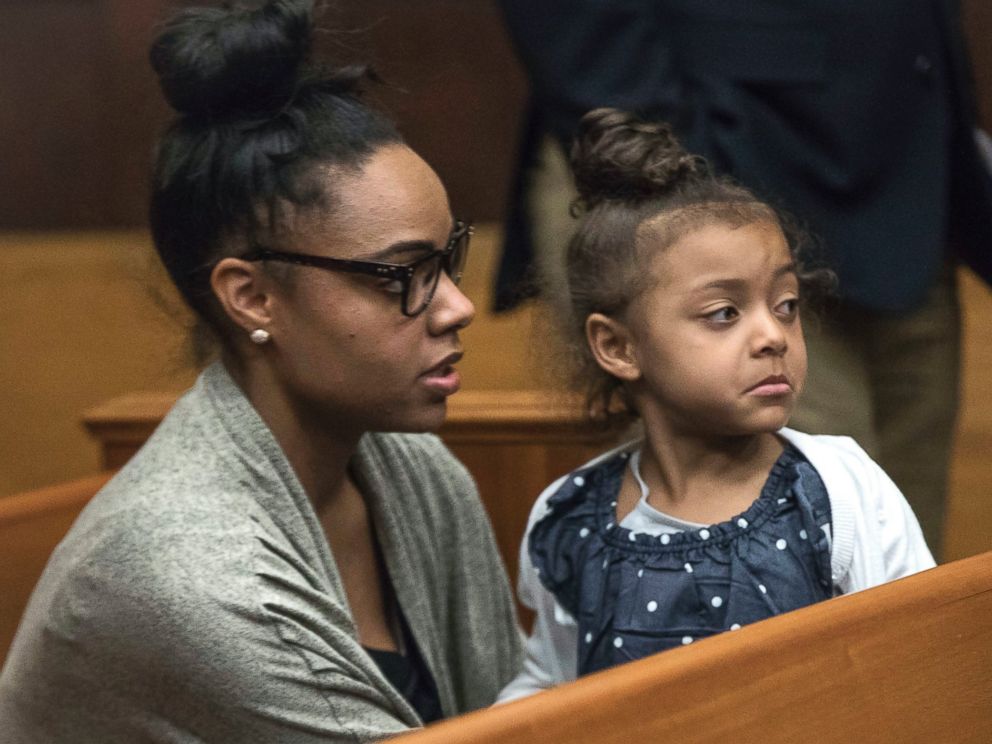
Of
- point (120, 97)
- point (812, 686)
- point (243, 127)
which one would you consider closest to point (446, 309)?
point (243, 127)

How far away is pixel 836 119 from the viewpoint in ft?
7.13

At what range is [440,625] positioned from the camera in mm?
2143

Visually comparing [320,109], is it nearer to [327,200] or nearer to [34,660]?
[327,200]

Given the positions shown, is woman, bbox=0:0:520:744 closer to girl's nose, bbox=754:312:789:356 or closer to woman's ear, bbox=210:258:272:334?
woman's ear, bbox=210:258:272:334

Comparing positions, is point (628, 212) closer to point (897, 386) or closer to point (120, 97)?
point (897, 386)

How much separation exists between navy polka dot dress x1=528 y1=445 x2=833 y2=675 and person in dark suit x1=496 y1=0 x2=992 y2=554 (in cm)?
52

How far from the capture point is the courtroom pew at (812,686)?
116 cm

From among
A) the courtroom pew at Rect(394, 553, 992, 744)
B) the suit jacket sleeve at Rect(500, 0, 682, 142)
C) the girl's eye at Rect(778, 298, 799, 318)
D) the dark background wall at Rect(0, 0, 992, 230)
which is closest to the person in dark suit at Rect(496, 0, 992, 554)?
the suit jacket sleeve at Rect(500, 0, 682, 142)

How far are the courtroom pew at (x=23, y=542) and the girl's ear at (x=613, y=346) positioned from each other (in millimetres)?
932

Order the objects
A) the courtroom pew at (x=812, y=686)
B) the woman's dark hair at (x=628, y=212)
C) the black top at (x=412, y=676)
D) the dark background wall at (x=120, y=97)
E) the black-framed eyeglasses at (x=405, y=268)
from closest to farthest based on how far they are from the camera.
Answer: the courtroom pew at (x=812, y=686) < the woman's dark hair at (x=628, y=212) < the black-framed eyeglasses at (x=405, y=268) < the black top at (x=412, y=676) < the dark background wall at (x=120, y=97)

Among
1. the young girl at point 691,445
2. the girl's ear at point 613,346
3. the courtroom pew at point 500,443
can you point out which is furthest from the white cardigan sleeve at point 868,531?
the courtroom pew at point 500,443

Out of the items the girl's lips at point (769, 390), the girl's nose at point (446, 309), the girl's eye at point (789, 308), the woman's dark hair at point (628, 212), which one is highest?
the woman's dark hair at point (628, 212)

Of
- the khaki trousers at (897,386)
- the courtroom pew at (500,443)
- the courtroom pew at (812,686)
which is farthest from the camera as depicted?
the courtroom pew at (500,443)

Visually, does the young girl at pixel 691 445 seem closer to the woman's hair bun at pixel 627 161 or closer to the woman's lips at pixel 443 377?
the woman's hair bun at pixel 627 161
